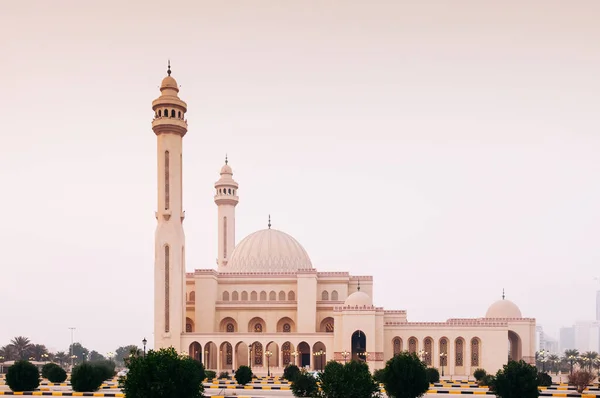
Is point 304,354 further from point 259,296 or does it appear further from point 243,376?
point 243,376

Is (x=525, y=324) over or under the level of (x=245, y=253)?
under

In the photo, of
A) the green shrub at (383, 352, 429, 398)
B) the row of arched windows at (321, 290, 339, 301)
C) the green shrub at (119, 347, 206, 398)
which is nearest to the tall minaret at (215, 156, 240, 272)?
the row of arched windows at (321, 290, 339, 301)

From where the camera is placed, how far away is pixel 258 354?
54031mm

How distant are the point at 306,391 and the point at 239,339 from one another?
75.1ft

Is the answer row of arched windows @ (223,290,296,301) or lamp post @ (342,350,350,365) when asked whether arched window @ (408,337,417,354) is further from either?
row of arched windows @ (223,290,296,301)

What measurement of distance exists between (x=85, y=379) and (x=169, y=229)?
707 inches

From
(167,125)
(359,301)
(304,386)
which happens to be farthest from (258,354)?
(304,386)

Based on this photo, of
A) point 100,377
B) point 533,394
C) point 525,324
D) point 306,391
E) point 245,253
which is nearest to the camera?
point 533,394

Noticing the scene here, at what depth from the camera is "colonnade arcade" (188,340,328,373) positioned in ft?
170

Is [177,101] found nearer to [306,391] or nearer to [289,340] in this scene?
[289,340]

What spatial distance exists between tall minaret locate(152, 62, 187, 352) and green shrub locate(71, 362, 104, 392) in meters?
15.5

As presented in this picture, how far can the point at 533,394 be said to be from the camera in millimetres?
27656

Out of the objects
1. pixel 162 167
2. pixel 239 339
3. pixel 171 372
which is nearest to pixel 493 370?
Answer: pixel 239 339

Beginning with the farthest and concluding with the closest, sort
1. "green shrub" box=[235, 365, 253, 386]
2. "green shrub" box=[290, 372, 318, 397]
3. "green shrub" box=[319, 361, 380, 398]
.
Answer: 1. "green shrub" box=[235, 365, 253, 386]
2. "green shrub" box=[290, 372, 318, 397]
3. "green shrub" box=[319, 361, 380, 398]
